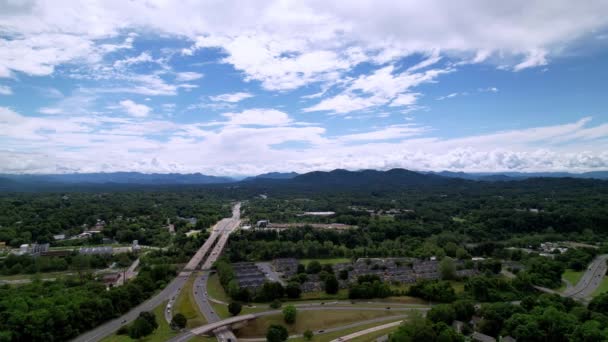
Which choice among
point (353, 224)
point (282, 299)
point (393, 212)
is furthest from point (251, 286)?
point (393, 212)

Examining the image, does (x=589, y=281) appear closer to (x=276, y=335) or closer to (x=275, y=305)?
(x=275, y=305)

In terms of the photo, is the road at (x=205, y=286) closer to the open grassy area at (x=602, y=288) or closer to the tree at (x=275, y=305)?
the tree at (x=275, y=305)

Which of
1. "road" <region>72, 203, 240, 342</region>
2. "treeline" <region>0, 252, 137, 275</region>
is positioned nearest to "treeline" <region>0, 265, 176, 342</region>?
"road" <region>72, 203, 240, 342</region>

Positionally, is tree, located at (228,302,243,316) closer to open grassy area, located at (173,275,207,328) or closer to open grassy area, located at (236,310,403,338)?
open grassy area, located at (236,310,403,338)

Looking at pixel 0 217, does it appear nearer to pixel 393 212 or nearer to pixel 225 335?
pixel 225 335

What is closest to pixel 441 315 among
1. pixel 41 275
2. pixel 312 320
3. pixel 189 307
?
pixel 312 320
